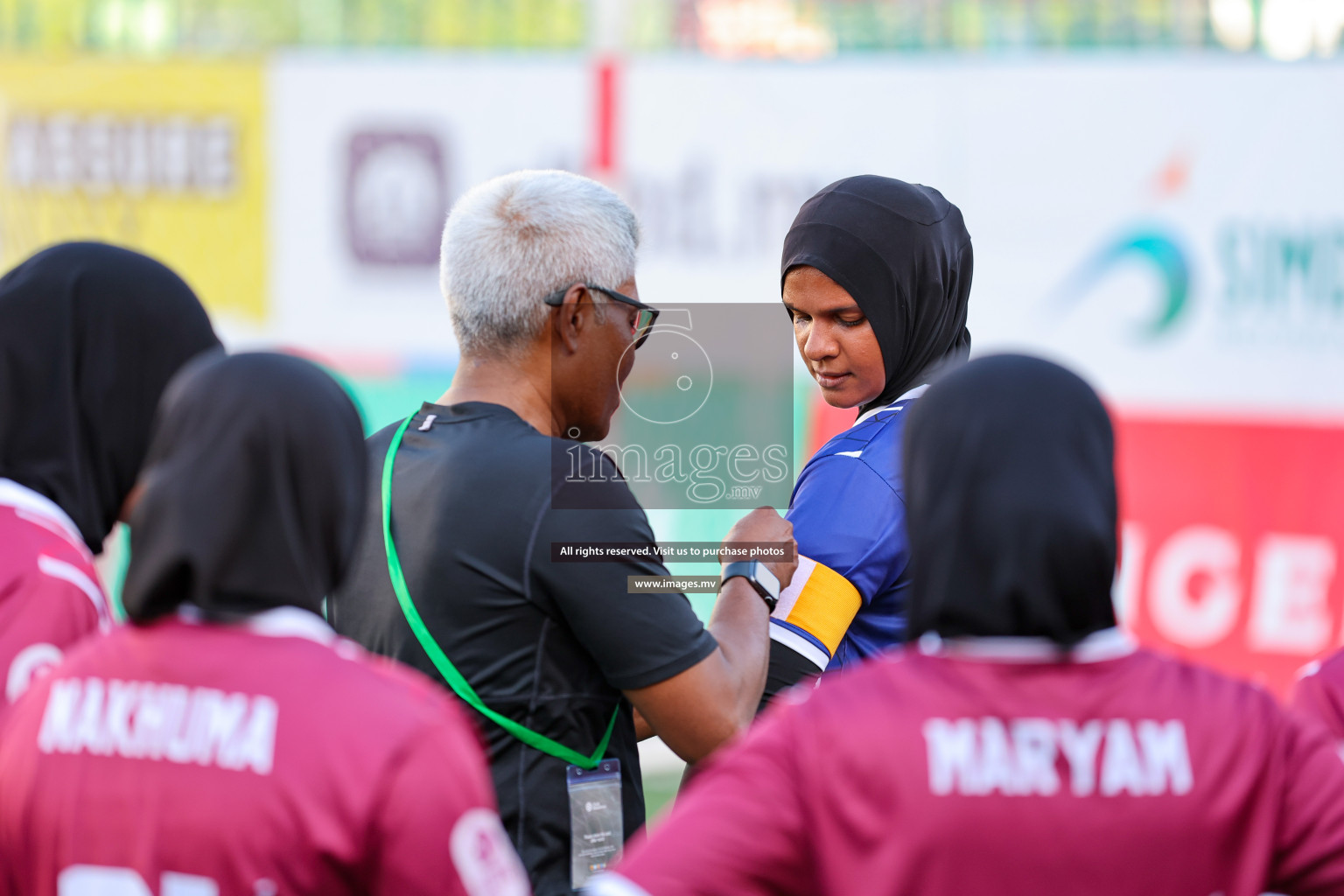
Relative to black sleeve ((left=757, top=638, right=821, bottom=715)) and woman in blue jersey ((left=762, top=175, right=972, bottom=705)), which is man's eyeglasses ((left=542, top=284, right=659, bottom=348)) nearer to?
woman in blue jersey ((left=762, top=175, right=972, bottom=705))

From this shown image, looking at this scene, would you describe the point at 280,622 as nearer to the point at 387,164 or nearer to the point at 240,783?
the point at 240,783

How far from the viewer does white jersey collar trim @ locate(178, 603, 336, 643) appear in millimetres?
1565

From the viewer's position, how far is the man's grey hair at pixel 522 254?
2.25m

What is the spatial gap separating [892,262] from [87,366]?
1.43 metres

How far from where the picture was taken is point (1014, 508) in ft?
4.91

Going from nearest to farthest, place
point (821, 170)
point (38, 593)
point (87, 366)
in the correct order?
point (38, 593)
point (87, 366)
point (821, 170)

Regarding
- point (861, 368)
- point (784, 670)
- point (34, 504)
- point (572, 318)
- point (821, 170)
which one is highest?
point (821, 170)

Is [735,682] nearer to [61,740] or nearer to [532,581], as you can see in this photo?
[532,581]

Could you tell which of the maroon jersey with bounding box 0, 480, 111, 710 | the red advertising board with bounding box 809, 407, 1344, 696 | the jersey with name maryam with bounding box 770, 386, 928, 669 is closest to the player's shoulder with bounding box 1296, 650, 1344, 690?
the jersey with name maryam with bounding box 770, 386, 928, 669

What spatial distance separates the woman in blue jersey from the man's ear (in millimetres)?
477

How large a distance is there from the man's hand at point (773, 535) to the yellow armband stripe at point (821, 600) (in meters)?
0.02

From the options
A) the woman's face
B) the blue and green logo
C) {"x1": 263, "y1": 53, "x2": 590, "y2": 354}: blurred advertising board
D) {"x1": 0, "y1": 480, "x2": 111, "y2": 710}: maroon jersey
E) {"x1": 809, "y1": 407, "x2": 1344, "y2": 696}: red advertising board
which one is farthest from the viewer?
{"x1": 263, "y1": 53, "x2": 590, "y2": 354}: blurred advertising board

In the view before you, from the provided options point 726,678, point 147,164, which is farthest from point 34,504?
point 147,164

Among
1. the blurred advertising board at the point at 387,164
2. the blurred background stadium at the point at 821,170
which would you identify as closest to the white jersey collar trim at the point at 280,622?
the blurred background stadium at the point at 821,170
